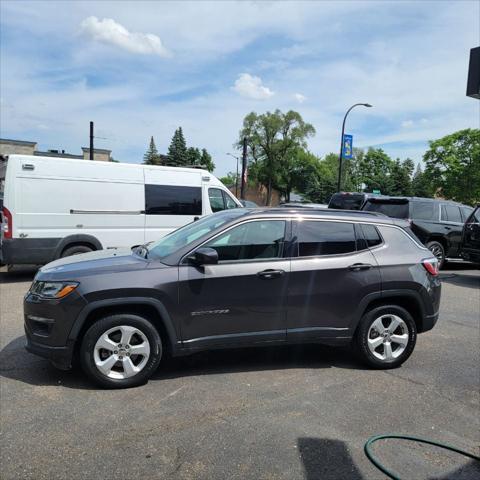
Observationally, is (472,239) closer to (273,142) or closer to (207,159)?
(273,142)

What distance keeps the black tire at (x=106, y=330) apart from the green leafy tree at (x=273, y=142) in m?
69.8

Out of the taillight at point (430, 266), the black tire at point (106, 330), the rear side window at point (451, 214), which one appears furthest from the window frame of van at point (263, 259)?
the rear side window at point (451, 214)

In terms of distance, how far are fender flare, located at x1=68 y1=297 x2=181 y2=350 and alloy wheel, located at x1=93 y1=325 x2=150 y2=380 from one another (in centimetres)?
21

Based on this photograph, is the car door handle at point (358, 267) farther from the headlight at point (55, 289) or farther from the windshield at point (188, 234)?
the headlight at point (55, 289)

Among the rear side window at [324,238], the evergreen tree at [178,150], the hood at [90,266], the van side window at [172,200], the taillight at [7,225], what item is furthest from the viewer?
the evergreen tree at [178,150]

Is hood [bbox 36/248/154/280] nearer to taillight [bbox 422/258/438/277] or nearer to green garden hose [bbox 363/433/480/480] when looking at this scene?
green garden hose [bbox 363/433/480/480]

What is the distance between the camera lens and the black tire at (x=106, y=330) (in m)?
3.96

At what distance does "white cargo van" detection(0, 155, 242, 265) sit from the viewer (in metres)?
8.49

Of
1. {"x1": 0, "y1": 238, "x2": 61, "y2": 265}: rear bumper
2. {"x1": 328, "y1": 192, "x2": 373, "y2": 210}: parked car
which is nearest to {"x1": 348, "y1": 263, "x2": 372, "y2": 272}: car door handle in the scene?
{"x1": 0, "y1": 238, "x2": 61, "y2": 265}: rear bumper

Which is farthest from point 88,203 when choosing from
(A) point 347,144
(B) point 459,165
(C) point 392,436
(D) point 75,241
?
(B) point 459,165

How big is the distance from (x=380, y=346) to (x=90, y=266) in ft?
9.90

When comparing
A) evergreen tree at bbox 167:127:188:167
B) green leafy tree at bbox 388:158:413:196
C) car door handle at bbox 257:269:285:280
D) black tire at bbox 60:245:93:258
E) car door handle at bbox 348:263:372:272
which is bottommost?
black tire at bbox 60:245:93:258

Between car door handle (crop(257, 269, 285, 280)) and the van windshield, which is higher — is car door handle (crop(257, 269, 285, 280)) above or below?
below

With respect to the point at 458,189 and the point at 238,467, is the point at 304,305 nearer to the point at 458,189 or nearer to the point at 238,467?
the point at 238,467
